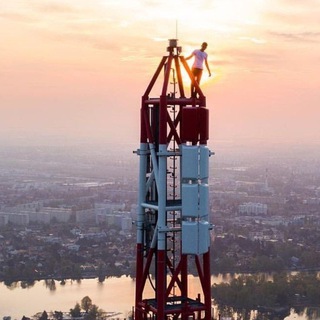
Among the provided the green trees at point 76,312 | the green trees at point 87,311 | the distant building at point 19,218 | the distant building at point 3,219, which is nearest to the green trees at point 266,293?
the green trees at point 87,311

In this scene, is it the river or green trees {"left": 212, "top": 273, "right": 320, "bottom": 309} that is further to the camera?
green trees {"left": 212, "top": 273, "right": 320, "bottom": 309}

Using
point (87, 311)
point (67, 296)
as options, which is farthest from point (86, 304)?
point (67, 296)

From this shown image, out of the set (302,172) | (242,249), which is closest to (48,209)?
(242,249)

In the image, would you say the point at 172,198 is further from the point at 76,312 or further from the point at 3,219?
the point at 3,219

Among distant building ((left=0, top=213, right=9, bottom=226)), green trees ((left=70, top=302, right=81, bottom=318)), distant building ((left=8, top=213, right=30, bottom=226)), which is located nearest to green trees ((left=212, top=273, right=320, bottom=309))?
green trees ((left=70, top=302, right=81, bottom=318))

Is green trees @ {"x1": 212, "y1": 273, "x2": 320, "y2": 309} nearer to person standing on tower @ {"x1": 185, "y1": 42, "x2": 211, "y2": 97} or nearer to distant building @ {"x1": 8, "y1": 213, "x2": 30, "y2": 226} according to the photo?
person standing on tower @ {"x1": 185, "y1": 42, "x2": 211, "y2": 97}

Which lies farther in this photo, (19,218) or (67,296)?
(19,218)

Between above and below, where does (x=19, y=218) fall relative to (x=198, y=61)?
below
